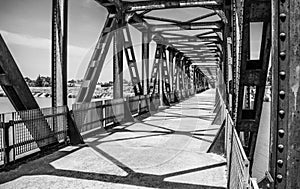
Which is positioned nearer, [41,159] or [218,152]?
[41,159]

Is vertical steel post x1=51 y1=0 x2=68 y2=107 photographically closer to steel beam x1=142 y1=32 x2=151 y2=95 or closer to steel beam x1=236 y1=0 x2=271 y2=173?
steel beam x1=236 y1=0 x2=271 y2=173

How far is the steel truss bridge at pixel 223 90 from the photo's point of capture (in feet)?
4.96

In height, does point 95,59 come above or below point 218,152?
above

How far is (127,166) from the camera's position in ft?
18.9

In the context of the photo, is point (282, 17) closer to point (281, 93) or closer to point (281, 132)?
point (281, 93)

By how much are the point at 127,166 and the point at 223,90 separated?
5.85 meters

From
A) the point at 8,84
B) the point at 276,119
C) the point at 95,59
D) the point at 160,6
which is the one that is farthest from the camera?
the point at 160,6

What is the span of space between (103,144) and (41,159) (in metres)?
1.99

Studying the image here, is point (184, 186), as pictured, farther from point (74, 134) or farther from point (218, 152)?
→ point (74, 134)

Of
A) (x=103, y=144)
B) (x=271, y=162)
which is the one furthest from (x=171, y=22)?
(x=271, y=162)

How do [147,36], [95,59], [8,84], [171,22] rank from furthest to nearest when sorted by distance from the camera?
[147,36] → [171,22] → [95,59] → [8,84]

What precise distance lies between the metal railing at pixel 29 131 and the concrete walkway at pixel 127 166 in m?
0.37

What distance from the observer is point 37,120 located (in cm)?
647

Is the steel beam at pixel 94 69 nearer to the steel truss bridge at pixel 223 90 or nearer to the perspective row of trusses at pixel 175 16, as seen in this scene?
the steel truss bridge at pixel 223 90
